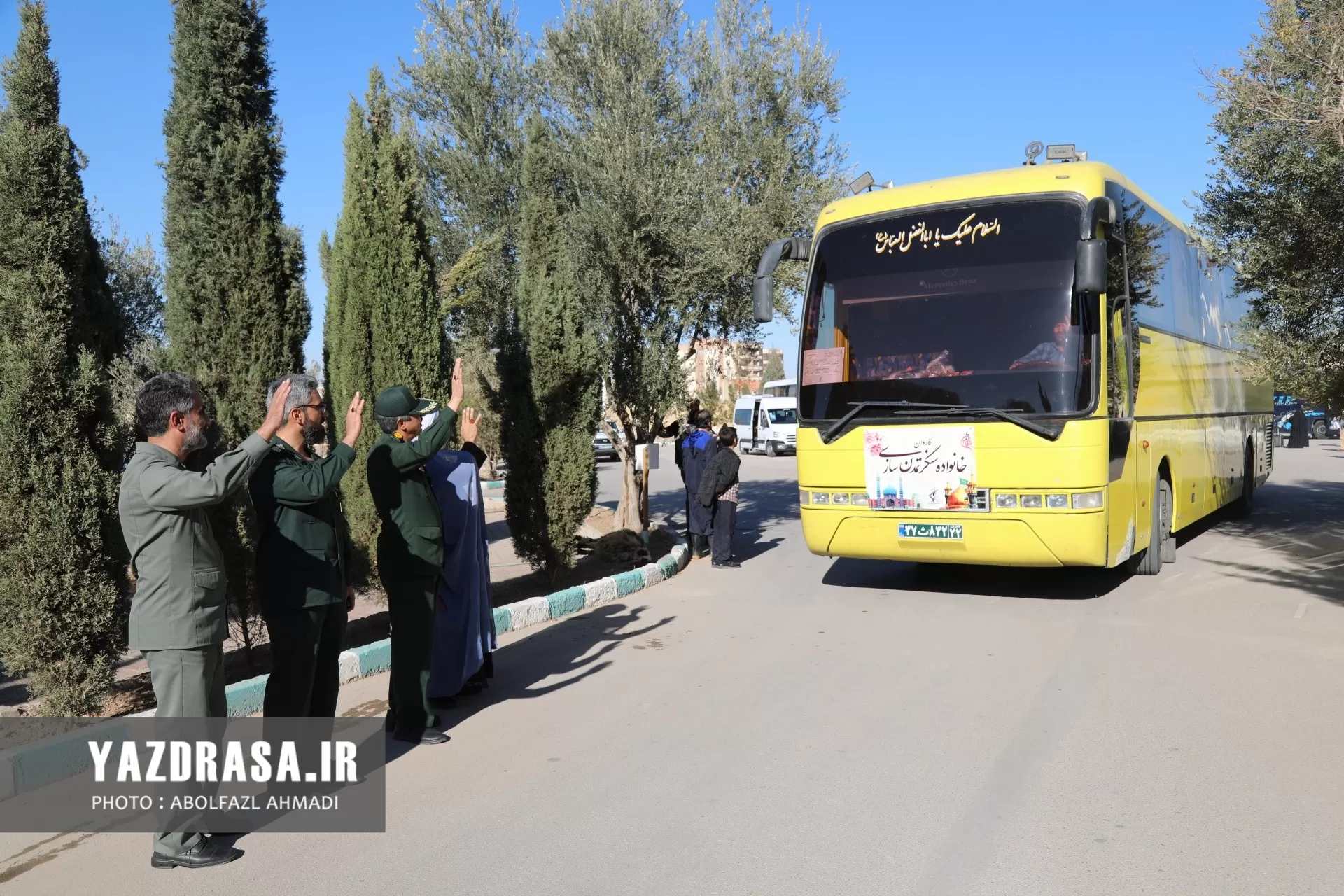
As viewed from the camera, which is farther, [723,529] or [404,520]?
[723,529]

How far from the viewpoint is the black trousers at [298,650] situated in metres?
4.54

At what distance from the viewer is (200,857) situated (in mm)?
4039

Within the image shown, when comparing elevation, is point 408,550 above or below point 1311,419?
above

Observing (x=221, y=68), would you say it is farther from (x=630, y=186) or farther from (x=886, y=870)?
(x=886, y=870)

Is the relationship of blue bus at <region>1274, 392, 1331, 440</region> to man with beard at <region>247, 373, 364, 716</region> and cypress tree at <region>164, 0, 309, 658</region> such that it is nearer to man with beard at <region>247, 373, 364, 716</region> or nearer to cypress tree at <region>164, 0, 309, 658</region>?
cypress tree at <region>164, 0, 309, 658</region>

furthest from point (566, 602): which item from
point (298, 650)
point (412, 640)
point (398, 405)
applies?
point (298, 650)

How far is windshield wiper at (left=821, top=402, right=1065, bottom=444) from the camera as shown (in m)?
8.34

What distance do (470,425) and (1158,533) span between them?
7.65 metres

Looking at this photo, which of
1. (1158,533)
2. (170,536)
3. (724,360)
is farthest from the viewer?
(724,360)

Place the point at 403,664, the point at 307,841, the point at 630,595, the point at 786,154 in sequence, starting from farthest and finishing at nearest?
1. the point at 786,154
2. the point at 630,595
3. the point at 403,664
4. the point at 307,841

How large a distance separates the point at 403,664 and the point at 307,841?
1.30 m

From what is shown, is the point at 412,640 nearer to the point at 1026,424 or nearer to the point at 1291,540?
the point at 1026,424

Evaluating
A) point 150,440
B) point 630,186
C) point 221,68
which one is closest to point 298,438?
point 150,440

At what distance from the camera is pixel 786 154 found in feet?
46.9
